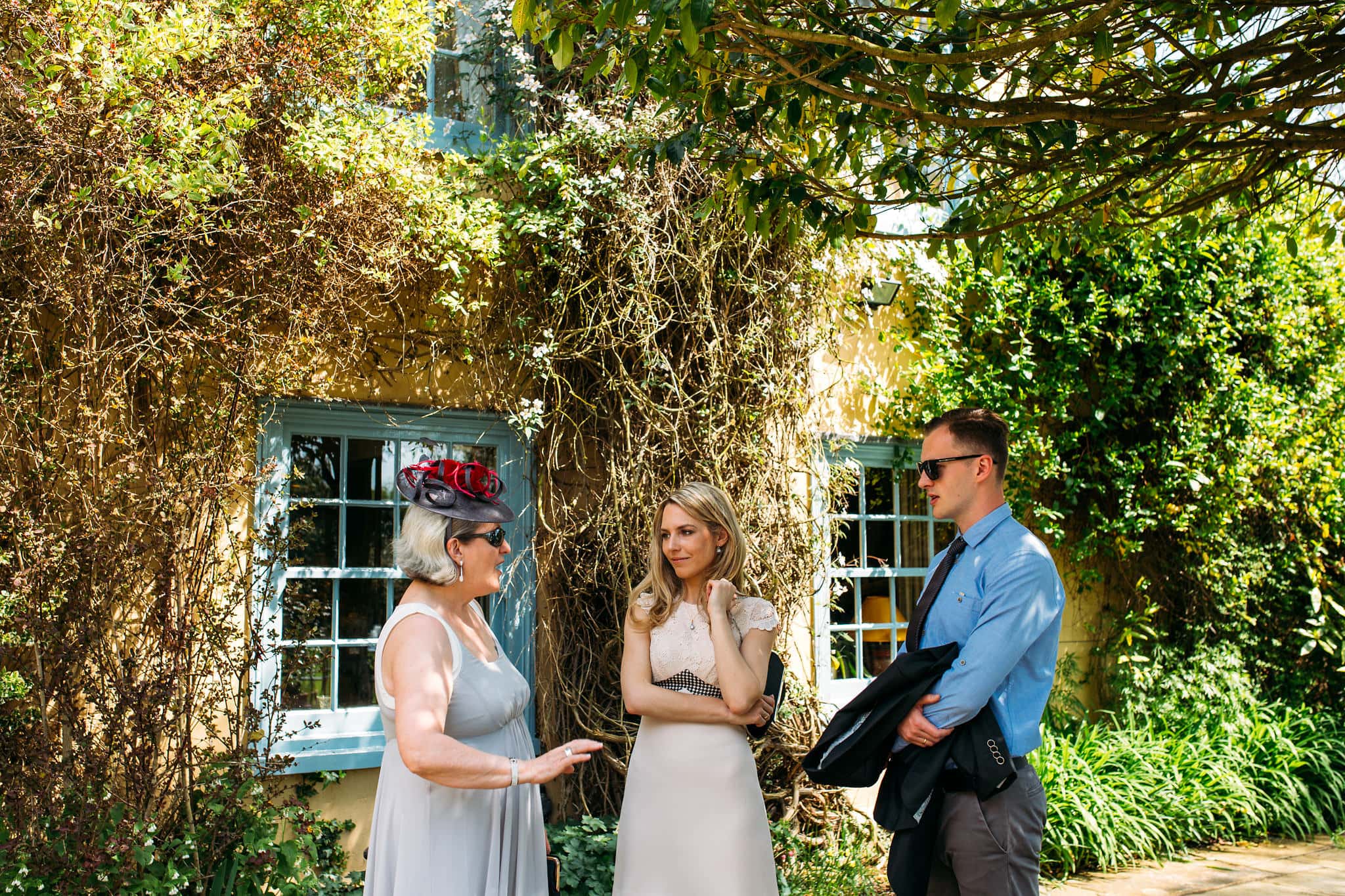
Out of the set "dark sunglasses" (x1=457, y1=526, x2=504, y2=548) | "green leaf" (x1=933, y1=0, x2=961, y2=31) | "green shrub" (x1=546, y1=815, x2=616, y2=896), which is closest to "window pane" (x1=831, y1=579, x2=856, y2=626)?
"green shrub" (x1=546, y1=815, x2=616, y2=896)

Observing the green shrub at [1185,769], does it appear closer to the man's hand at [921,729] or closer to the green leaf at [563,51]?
the man's hand at [921,729]

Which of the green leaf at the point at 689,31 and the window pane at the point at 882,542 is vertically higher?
the green leaf at the point at 689,31

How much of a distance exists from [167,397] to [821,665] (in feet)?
12.5

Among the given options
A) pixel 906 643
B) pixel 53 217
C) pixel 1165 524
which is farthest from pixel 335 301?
pixel 1165 524

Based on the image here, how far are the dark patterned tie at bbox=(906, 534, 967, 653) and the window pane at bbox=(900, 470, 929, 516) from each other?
393 cm

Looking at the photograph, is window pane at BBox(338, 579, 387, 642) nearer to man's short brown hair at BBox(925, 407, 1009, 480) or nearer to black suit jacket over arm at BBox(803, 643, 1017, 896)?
black suit jacket over arm at BBox(803, 643, 1017, 896)

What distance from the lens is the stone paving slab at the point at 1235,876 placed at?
18.9 feet

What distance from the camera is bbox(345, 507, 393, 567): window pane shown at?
16.9ft

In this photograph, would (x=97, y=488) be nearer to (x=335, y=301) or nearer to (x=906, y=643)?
(x=335, y=301)

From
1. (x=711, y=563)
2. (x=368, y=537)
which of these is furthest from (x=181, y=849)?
(x=711, y=563)

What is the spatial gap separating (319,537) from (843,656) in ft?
10.9

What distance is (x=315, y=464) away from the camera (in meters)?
5.13

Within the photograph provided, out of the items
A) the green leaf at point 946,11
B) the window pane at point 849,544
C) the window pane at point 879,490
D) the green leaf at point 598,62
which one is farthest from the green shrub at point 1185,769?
the green leaf at point 598,62

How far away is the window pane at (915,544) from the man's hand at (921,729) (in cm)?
420
